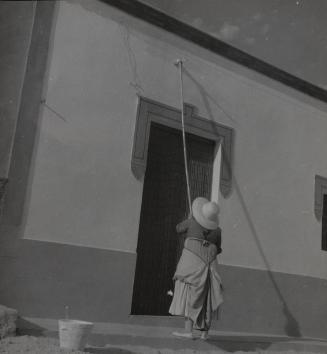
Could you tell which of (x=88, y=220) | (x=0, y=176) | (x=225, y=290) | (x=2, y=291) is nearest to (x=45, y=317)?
(x=2, y=291)

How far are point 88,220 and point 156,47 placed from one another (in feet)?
8.07

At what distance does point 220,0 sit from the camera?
586cm

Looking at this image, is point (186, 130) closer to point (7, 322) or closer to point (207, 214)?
point (207, 214)

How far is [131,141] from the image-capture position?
5895 millimetres

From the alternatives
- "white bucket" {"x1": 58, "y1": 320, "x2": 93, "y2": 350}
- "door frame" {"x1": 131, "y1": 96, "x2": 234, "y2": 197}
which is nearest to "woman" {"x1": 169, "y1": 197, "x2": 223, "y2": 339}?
"door frame" {"x1": 131, "y1": 96, "x2": 234, "y2": 197}

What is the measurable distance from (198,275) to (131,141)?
1861mm

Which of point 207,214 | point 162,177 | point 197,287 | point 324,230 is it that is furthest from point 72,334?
point 324,230

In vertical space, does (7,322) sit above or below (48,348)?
above

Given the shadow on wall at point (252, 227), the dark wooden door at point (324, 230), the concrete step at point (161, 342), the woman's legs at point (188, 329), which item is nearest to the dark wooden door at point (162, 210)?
the shadow on wall at point (252, 227)

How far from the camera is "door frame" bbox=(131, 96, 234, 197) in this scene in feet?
19.4

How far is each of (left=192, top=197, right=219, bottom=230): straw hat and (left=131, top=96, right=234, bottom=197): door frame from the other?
39.8 inches

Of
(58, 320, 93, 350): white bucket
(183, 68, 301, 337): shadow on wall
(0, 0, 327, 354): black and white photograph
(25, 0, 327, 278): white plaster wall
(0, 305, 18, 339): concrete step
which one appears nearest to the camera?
(58, 320, 93, 350): white bucket

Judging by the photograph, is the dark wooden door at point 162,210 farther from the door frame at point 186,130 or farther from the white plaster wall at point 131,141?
the white plaster wall at point 131,141

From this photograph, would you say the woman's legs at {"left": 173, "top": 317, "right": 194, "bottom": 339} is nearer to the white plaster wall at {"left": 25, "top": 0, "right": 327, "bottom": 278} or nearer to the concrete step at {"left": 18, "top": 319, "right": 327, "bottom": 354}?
the concrete step at {"left": 18, "top": 319, "right": 327, "bottom": 354}
